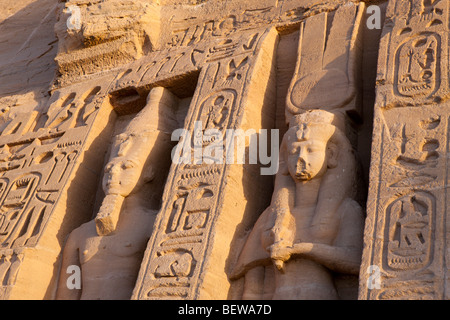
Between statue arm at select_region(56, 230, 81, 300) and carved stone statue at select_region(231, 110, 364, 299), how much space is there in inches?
58.4

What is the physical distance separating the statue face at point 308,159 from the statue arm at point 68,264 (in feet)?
6.37

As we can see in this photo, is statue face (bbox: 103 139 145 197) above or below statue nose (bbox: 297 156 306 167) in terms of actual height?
above

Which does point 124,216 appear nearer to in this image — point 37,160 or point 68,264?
point 68,264

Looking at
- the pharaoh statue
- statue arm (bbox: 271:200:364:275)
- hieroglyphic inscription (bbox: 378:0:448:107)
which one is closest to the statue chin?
statue arm (bbox: 271:200:364:275)

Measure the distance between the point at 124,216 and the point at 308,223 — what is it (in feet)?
5.45

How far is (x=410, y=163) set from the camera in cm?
403

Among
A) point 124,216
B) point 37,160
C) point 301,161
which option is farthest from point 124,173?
point 301,161

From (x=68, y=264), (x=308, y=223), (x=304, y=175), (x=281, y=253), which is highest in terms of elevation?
(x=304, y=175)

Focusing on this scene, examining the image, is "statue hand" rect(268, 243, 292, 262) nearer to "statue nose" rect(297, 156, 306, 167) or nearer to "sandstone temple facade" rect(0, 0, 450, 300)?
"sandstone temple facade" rect(0, 0, 450, 300)

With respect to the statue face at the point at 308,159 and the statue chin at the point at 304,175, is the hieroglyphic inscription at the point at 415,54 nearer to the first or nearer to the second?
the statue face at the point at 308,159

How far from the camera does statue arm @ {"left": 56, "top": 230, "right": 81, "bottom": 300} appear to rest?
5.25 m

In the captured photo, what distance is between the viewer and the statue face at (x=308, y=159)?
15.0ft

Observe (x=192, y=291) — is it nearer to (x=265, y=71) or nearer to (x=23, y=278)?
(x=23, y=278)

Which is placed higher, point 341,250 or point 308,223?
point 308,223
